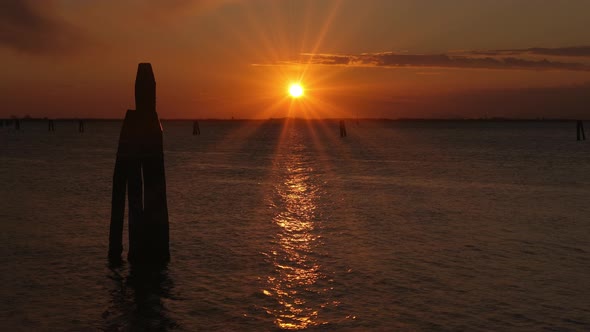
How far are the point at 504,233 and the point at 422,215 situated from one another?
4.63m

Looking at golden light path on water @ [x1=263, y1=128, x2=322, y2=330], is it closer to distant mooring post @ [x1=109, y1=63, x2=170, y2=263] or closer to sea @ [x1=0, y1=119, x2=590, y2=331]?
sea @ [x1=0, y1=119, x2=590, y2=331]

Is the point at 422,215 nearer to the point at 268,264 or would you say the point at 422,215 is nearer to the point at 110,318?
the point at 268,264

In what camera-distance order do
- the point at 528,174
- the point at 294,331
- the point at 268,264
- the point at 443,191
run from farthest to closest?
1. the point at 528,174
2. the point at 443,191
3. the point at 268,264
4. the point at 294,331

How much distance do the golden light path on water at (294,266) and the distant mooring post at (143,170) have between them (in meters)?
3.15

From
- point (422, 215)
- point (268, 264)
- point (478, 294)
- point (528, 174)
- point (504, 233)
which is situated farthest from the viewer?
point (528, 174)

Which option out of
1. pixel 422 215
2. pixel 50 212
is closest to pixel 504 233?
pixel 422 215

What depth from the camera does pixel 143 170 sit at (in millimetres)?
15117

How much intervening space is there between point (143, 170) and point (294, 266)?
4602 mm

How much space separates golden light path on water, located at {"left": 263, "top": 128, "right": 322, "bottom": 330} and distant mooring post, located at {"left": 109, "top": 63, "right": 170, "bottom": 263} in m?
3.15

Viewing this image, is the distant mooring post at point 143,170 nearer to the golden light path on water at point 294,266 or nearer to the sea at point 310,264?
the sea at point 310,264

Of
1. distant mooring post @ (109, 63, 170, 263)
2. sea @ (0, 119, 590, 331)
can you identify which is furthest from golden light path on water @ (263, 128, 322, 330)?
distant mooring post @ (109, 63, 170, 263)

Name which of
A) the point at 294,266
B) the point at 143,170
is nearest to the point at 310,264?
the point at 294,266

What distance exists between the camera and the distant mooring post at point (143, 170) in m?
15.0

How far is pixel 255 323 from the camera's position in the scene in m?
11.9
